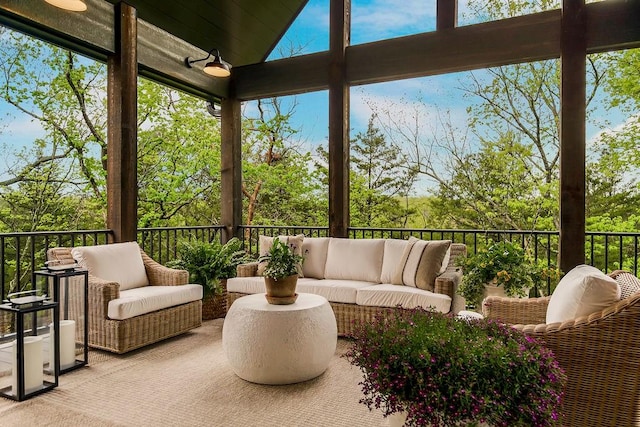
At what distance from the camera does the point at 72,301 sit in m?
3.28

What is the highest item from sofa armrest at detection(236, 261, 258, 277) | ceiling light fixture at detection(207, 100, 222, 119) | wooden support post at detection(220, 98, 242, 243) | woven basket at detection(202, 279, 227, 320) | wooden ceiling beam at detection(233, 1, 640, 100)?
wooden ceiling beam at detection(233, 1, 640, 100)

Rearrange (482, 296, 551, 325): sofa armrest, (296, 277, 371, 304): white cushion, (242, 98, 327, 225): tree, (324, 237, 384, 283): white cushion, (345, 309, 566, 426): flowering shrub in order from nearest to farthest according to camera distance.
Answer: (345, 309, 566, 426): flowering shrub, (482, 296, 551, 325): sofa armrest, (296, 277, 371, 304): white cushion, (324, 237, 384, 283): white cushion, (242, 98, 327, 225): tree

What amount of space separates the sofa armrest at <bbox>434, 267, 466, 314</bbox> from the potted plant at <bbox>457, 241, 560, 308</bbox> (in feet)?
0.24

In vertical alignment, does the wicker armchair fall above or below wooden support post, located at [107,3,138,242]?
below

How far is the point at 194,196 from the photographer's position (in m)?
8.20

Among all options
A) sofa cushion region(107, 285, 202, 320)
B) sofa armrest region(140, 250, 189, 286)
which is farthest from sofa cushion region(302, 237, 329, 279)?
sofa armrest region(140, 250, 189, 286)

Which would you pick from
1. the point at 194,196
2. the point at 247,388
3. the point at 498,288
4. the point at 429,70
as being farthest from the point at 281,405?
the point at 194,196

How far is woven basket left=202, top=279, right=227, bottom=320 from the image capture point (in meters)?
4.52

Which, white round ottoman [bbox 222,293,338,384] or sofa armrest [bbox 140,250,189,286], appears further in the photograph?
sofa armrest [bbox 140,250,189,286]

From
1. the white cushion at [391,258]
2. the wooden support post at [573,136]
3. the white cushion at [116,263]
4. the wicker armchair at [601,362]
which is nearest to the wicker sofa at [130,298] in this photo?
the white cushion at [116,263]

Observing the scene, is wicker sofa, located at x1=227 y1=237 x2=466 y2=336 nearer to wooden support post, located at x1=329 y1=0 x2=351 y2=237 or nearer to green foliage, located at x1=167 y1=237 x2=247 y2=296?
green foliage, located at x1=167 y1=237 x2=247 y2=296

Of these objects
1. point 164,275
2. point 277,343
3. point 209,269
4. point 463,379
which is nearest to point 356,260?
point 209,269

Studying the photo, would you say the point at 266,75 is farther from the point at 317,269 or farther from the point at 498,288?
the point at 498,288

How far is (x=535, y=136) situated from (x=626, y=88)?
54.3 inches
